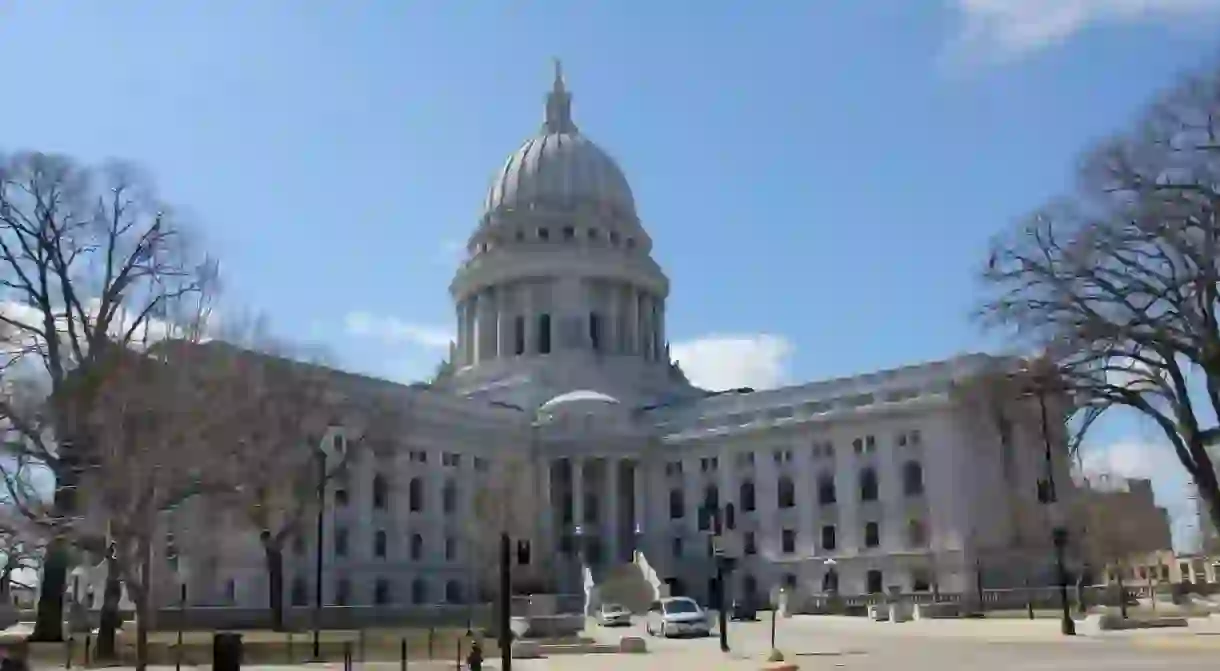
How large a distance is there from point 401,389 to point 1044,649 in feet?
213

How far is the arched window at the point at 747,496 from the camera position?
98062mm

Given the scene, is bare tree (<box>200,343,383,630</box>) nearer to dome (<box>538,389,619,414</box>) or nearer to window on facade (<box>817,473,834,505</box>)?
dome (<box>538,389,619,414</box>)

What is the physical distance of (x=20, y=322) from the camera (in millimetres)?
45375

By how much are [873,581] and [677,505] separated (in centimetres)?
1916

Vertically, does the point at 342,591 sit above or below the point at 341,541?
below

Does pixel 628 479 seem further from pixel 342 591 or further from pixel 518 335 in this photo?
pixel 342 591

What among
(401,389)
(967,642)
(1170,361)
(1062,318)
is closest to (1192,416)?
(1170,361)

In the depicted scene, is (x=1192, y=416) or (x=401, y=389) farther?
(x=401, y=389)

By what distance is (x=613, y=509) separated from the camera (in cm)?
10019

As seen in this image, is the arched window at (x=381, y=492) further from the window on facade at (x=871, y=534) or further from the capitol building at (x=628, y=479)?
the window on facade at (x=871, y=534)

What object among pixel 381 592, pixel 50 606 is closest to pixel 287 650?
pixel 50 606

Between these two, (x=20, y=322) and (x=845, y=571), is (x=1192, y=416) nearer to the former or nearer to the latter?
(x=20, y=322)

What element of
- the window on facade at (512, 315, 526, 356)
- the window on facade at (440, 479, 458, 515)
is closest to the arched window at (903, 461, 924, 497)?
the window on facade at (440, 479, 458, 515)

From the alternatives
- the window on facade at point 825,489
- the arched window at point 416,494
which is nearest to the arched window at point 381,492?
the arched window at point 416,494
